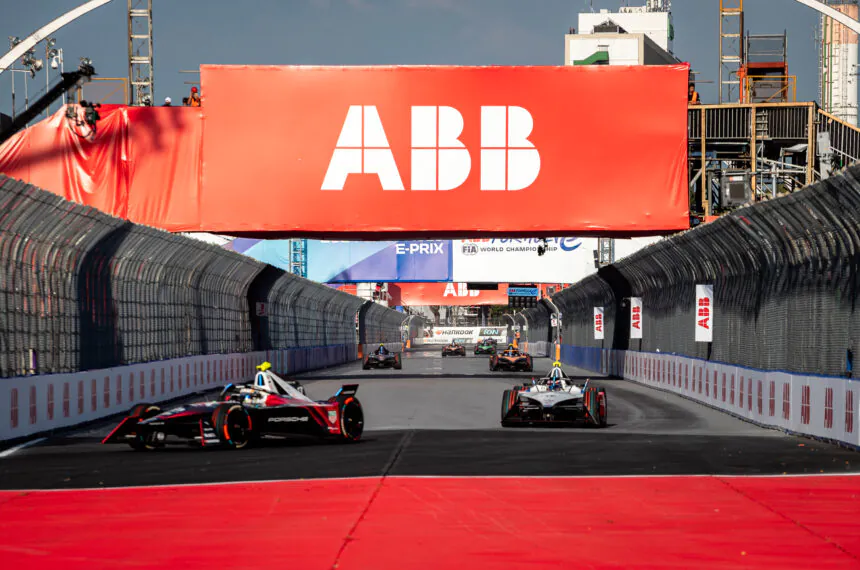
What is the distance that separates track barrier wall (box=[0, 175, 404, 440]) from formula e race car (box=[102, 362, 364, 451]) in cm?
277

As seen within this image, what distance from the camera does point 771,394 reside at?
2064 centimetres

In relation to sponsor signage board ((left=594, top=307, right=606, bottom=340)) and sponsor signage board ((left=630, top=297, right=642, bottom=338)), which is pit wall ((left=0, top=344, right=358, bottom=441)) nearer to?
sponsor signage board ((left=630, top=297, right=642, bottom=338))

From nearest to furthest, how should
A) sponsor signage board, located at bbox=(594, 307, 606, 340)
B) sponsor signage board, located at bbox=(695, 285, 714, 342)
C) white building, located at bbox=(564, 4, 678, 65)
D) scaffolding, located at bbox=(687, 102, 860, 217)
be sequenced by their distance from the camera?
1. sponsor signage board, located at bbox=(695, 285, 714, 342)
2. sponsor signage board, located at bbox=(594, 307, 606, 340)
3. scaffolding, located at bbox=(687, 102, 860, 217)
4. white building, located at bbox=(564, 4, 678, 65)

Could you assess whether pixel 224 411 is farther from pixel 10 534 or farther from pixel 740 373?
pixel 740 373

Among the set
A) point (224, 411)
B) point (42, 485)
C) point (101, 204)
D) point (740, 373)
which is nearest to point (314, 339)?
point (101, 204)

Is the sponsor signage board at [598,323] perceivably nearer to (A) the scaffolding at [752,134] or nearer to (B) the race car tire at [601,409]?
(A) the scaffolding at [752,134]

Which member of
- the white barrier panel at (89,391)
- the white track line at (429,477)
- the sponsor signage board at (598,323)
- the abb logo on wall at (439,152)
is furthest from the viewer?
the sponsor signage board at (598,323)

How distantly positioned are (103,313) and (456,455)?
11.2 metres

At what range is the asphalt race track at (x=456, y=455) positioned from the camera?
12977mm

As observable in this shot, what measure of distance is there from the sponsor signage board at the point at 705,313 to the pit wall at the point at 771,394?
0.57 m

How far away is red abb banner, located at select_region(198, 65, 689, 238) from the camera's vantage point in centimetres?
2809

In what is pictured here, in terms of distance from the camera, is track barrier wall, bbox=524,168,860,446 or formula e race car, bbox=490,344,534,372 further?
formula e race car, bbox=490,344,534,372

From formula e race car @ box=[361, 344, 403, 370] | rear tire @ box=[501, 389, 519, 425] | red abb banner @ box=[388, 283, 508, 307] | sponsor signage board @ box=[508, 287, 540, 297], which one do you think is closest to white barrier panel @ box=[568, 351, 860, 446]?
rear tire @ box=[501, 389, 519, 425]

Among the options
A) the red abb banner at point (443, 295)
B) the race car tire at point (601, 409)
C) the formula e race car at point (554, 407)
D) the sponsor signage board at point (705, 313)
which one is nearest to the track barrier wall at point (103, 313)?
the formula e race car at point (554, 407)
